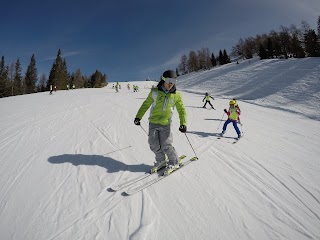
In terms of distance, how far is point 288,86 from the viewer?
28578 mm

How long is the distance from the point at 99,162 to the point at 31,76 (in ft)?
315

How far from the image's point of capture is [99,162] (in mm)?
5504

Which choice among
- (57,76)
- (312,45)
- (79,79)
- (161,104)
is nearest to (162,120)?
(161,104)

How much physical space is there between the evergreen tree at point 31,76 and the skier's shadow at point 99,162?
8901 centimetres

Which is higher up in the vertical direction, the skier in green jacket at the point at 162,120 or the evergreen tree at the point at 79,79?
the evergreen tree at the point at 79,79

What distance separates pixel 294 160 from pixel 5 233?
7026 mm

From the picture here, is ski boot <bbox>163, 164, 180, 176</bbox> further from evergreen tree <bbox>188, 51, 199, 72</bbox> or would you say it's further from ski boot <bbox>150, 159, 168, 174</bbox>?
evergreen tree <bbox>188, 51, 199, 72</bbox>

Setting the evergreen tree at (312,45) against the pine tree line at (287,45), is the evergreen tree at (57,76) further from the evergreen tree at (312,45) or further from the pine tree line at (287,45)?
the evergreen tree at (312,45)

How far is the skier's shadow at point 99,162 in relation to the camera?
A: 16.6 feet

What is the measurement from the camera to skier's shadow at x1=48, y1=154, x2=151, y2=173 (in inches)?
200

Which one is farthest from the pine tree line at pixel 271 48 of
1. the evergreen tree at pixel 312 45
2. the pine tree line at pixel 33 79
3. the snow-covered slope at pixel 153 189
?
the snow-covered slope at pixel 153 189

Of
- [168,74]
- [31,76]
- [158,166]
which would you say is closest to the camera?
[168,74]

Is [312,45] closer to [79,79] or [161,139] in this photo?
[161,139]

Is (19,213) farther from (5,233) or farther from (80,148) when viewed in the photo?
(80,148)
